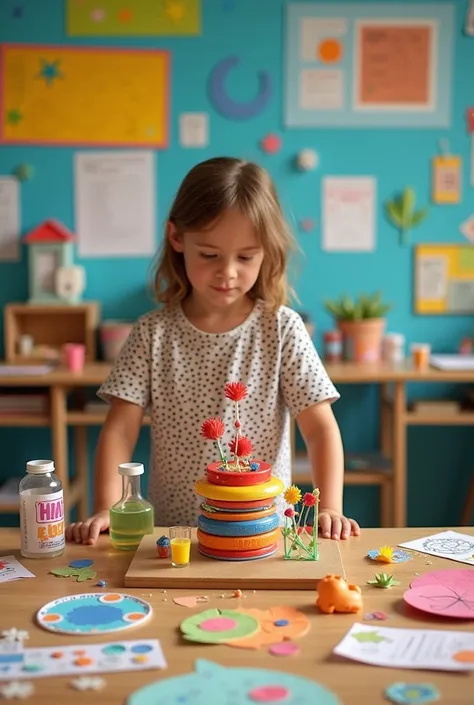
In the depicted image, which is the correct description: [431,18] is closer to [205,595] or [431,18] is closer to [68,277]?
[68,277]

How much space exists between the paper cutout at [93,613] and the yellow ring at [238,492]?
0.57ft

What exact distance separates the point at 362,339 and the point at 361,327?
0.13ft

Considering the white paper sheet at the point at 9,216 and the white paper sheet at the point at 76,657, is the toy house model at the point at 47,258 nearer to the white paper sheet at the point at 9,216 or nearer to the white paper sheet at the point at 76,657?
the white paper sheet at the point at 9,216

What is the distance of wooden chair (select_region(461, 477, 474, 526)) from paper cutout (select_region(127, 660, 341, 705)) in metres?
2.43

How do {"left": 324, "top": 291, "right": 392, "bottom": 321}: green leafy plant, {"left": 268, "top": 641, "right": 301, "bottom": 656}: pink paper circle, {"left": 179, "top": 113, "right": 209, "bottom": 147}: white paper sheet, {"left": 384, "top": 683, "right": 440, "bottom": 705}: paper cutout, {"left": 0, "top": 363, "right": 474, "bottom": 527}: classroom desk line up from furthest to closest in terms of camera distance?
{"left": 179, "top": 113, "right": 209, "bottom": 147}: white paper sheet, {"left": 324, "top": 291, "right": 392, "bottom": 321}: green leafy plant, {"left": 0, "top": 363, "right": 474, "bottom": 527}: classroom desk, {"left": 268, "top": 641, "right": 301, "bottom": 656}: pink paper circle, {"left": 384, "top": 683, "right": 440, "bottom": 705}: paper cutout

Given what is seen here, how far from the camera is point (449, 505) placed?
3361mm

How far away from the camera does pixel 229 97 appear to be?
10.5 ft

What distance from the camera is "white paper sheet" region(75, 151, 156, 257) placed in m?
3.22

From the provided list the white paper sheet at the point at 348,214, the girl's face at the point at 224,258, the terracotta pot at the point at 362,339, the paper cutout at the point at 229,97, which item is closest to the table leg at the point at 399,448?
the terracotta pot at the point at 362,339

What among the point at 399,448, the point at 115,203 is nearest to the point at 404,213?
the point at 399,448

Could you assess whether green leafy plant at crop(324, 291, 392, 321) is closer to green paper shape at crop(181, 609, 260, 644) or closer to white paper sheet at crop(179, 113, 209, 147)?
white paper sheet at crop(179, 113, 209, 147)

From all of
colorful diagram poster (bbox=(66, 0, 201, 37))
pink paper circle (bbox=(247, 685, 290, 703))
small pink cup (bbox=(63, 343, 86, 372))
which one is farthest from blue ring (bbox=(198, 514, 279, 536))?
colorful diagram poster (bbox=(66, 0, 201, 37))

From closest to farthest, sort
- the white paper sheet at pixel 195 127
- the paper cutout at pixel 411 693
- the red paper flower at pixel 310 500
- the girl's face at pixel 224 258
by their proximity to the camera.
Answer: the paper cutout at pixel 411 693 < the red paper flower at pixel 310 500 < the girl's face at pixel 224 258 < the white paper sheet at pixel 195 127

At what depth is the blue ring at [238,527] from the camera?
1.25 m
